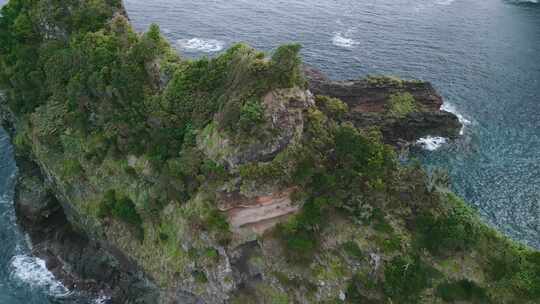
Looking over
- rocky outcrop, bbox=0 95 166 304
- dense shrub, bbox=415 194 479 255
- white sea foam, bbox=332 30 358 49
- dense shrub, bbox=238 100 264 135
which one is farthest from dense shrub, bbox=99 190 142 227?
white sea foam, bbox=332 30 358 49

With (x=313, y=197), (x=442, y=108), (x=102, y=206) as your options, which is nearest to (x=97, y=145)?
(x=102, y=206)

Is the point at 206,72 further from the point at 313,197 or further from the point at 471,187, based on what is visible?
the point at 471,187

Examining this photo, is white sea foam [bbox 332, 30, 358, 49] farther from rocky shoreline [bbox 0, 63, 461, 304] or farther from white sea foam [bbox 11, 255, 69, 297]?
white sea foam [bbox 11, 255, 69, 297]

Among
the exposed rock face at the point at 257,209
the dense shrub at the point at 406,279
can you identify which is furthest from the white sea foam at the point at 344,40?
A: the dense shrub at the point at 406,279

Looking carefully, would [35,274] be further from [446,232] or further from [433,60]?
[433,60]

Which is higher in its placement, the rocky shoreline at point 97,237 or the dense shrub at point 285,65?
the dense shrub at point 285,65

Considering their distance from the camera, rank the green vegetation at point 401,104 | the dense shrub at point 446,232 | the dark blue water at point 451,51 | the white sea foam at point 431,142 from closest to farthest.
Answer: the dense shrub at point 446,232 → the dark blue water at point 451,51 → the white sea foam at point 431,142 → the green vegetation at point 401,104

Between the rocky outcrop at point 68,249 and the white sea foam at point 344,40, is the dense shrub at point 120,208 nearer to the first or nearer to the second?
the rocky outcrop at point 68,249
